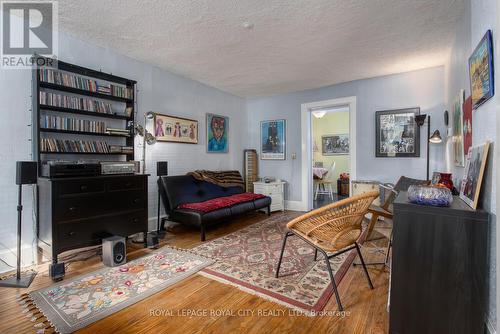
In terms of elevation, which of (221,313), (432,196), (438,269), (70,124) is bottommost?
(221,313)

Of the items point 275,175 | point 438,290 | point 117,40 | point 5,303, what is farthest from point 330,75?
point 5,303

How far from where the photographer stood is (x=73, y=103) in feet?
8.98

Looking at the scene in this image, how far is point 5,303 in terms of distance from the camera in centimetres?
184

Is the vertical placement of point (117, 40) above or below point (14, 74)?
above

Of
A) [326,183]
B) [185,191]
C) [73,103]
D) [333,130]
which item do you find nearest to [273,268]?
[185,191]

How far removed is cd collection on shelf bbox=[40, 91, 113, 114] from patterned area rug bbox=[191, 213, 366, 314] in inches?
84.2

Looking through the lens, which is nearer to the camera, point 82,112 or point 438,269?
point 438,269

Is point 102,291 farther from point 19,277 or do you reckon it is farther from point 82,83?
point 82,83

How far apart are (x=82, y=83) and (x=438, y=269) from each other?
3.76 m

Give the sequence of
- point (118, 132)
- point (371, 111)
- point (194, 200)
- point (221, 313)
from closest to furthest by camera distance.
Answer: point (221, 313) → point (118, 132) → point (194, 200) → point (371, 111)

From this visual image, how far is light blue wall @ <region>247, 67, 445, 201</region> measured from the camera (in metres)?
3.73

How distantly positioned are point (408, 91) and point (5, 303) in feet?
18.1

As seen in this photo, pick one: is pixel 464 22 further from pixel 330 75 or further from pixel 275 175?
pixel 275 175

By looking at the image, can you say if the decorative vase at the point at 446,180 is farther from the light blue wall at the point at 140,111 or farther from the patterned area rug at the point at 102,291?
the light blue wall at the point at 140,111
